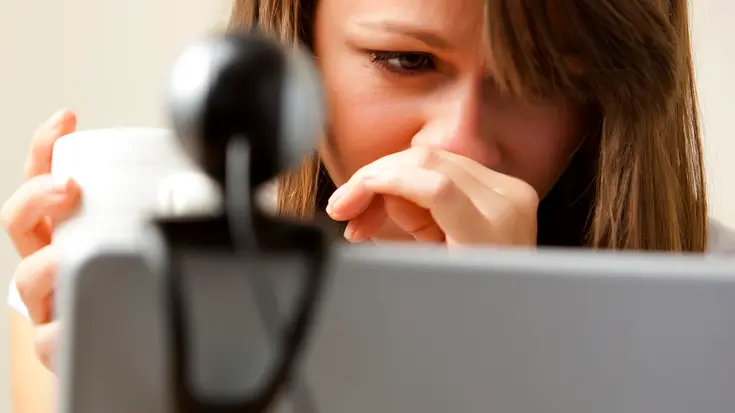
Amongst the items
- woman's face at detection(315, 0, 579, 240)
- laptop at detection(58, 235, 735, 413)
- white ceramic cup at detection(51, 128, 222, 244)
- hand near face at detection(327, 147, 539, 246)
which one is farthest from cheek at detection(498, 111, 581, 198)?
laptop at detection(58, 235, 735, 413)

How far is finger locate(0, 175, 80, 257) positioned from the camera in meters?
0.44

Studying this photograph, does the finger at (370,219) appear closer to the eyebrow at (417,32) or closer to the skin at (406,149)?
the skin at (406,149)

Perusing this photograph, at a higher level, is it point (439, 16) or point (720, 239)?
point (439, 16)

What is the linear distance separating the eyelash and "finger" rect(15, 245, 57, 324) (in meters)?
0.32

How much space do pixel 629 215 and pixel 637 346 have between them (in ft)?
1.83

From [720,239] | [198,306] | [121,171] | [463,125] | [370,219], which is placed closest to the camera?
[198,306]

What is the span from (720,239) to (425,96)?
1.87 feet

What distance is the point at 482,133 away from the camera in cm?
66

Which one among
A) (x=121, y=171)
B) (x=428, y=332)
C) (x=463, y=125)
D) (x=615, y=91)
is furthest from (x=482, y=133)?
(x=428, y=332)

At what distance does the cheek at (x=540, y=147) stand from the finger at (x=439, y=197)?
22 centimetres

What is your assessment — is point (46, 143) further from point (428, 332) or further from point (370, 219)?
point (428, 332)

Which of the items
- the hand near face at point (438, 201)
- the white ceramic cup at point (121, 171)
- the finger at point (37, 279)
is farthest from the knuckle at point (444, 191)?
the finger at point (37, 279)

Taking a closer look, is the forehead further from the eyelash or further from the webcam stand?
the webcam stand

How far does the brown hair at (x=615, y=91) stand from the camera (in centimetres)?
63
